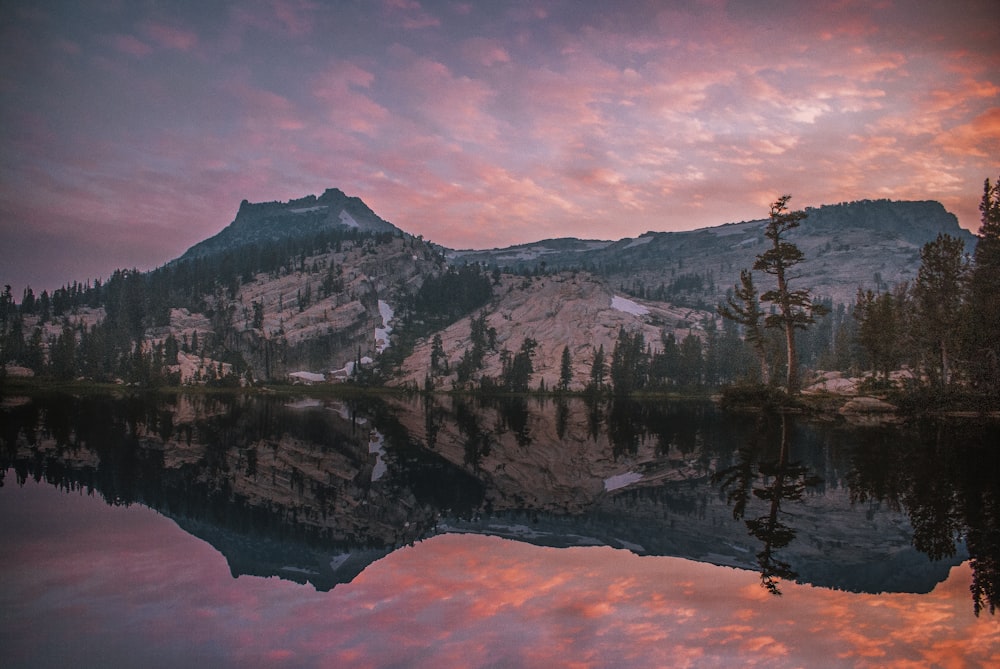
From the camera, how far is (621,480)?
81.6ft

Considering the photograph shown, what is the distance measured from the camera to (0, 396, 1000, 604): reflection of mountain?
13.7 meters

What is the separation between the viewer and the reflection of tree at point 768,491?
41.1 ft

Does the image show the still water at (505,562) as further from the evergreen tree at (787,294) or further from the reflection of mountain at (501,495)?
the evergreen tree at (787,294)

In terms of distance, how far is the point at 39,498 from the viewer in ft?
61.1

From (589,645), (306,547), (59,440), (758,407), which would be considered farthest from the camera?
(758,407)

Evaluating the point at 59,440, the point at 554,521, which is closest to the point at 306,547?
the point at 554,521

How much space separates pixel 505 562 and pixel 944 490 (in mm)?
14782

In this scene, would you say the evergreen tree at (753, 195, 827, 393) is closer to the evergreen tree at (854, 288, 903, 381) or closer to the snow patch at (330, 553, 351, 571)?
the evergreen tree at (854, 288, 903, 381)

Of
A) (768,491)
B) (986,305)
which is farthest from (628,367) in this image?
(768,491)

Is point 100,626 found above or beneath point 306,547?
above

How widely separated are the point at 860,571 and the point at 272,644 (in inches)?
450

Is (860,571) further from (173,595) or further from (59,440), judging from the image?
(59,440)

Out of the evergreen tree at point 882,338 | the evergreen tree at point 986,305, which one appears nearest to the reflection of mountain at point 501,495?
the evergreen tree at point 986,305

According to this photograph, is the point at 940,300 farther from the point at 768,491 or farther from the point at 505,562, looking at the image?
Answer: the point at 505,562
